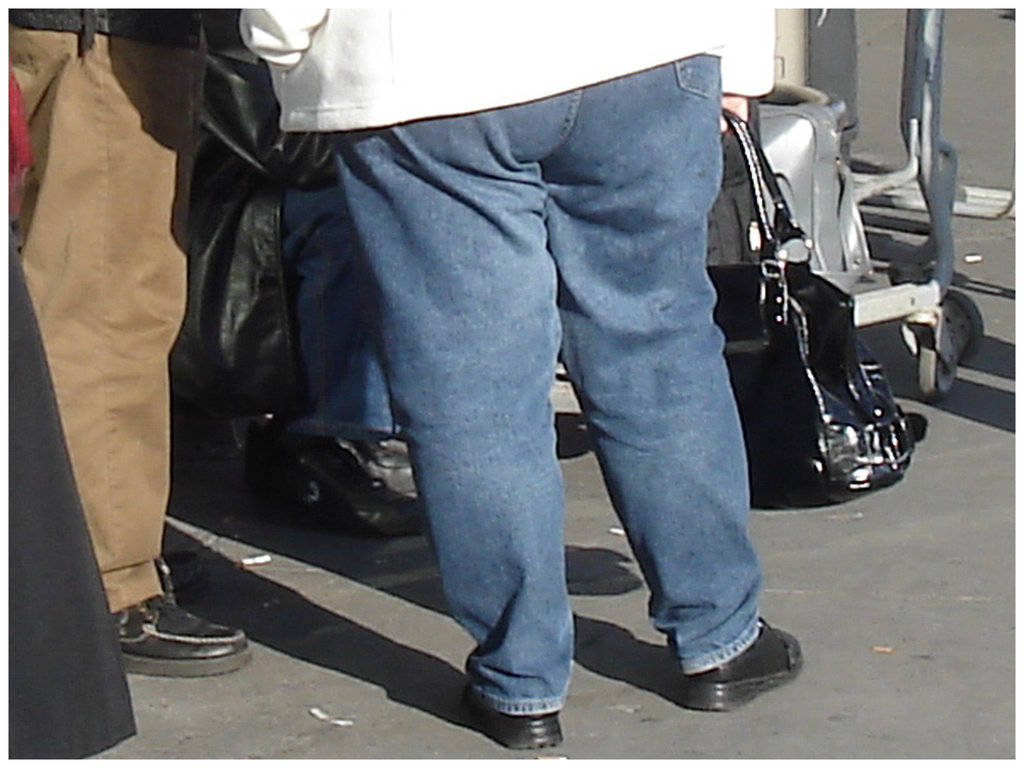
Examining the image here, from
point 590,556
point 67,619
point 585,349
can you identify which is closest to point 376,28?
point 585,349

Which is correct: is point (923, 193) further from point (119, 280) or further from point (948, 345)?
point (119, 280)

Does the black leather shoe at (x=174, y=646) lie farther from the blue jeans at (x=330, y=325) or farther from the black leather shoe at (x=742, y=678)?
the black leather shoe at (x=742, y=678)

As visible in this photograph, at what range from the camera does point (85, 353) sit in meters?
3.30

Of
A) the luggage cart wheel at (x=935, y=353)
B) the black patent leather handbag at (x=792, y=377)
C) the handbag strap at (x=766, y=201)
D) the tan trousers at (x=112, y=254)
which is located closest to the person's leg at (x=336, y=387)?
the tan trousers at (x=112, y=254)

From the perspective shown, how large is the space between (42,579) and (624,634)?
4.49 feet

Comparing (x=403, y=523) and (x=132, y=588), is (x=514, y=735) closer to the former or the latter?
(x=132, y=588)

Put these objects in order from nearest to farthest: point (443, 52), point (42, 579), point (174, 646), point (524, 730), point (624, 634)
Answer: point (42, 579) < point (443, 52) < point (524, 730) < point (174, 646) < point (624, 634)

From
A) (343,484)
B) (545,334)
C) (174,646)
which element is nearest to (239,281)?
(343,484)

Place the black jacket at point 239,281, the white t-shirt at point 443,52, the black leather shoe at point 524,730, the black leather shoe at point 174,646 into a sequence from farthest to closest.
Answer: the black jacket at point 239,281
the black leather shoe at point 174,646
the black leather shoe at point 524,730
the white t-shirt at point 443,52

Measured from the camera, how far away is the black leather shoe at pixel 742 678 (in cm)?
320

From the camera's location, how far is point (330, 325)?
157 inches

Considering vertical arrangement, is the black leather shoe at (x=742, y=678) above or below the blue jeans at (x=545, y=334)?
below

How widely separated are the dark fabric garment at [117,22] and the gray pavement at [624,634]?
103cm

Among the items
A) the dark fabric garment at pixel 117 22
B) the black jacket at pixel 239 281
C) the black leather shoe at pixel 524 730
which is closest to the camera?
the black leather shoe at pixel 524 730
